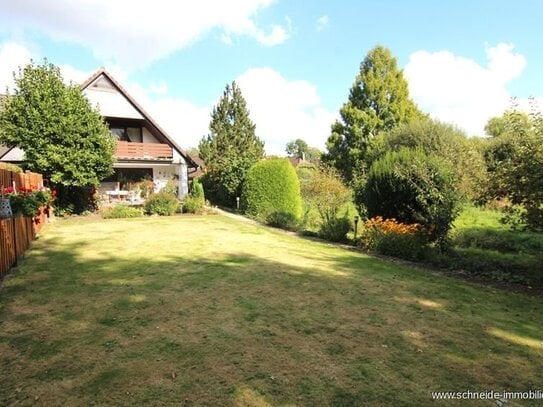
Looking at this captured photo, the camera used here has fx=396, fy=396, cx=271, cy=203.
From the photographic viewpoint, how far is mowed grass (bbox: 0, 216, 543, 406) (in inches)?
148

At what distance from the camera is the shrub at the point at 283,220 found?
16.8 metres

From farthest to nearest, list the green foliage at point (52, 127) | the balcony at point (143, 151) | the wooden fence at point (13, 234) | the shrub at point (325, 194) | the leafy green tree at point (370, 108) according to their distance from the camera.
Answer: the leafy green tree at point (370, 108) → the balcony at point (143, 151) → the green foliage at point (52, 127) → the shrub at point (325, 194) → the wooden fence at point (13, 234)

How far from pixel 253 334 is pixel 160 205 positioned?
16.7 m

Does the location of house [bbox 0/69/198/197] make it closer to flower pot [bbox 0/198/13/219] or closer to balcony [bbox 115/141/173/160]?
balcony [bbox 115/141/173/160]

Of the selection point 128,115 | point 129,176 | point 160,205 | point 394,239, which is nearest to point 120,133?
point 128,115

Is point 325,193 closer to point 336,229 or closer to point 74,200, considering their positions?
point 336,229

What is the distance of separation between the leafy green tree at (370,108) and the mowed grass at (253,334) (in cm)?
3127

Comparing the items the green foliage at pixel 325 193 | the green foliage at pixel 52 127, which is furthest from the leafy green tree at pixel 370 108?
the green foliage at pixel 52 127

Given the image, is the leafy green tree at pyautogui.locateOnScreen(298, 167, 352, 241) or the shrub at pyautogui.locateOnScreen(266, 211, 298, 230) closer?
the leafy green tree at pyautogui.locateOnScreen(298, 167, 352, 241)

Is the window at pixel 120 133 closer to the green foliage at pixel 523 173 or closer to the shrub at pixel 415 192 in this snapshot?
the shrub at pixel 415 192

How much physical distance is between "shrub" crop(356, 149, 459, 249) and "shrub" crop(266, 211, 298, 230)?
175 inches

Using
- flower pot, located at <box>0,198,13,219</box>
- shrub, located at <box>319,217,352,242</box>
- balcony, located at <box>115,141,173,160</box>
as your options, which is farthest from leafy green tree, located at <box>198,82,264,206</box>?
flower pot, located at <box>0,198,13,219</box>

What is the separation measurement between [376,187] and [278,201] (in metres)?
7.50

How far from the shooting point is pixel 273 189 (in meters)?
19.5
